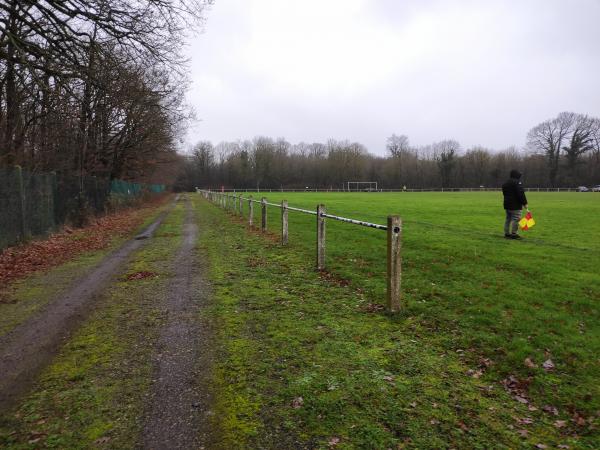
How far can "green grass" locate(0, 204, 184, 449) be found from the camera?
2873 mm

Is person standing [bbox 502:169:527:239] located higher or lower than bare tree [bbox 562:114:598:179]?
lower

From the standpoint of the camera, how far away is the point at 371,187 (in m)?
106

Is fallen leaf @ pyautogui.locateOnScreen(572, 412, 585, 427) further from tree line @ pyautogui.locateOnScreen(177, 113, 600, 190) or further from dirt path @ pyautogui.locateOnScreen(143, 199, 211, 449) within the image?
tree line @ pyautogui.locateOnScreen(177, 113, 600, 190)

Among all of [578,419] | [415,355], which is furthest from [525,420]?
[415,355]

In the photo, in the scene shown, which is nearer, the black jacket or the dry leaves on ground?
the dry leaves on ground

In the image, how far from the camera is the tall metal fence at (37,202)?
10984mm

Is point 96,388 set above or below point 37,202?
below

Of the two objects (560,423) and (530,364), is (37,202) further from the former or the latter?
A: (560,423)

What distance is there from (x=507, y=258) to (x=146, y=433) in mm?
8406

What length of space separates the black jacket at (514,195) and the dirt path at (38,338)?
10.9m

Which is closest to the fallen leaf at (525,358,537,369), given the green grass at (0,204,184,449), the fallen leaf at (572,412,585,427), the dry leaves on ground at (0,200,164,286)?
the fallen leaf at (572,412,585,427)

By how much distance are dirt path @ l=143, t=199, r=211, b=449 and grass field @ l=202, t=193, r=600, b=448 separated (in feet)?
0.68

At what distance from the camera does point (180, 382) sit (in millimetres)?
3607

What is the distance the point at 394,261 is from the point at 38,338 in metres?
4.29
